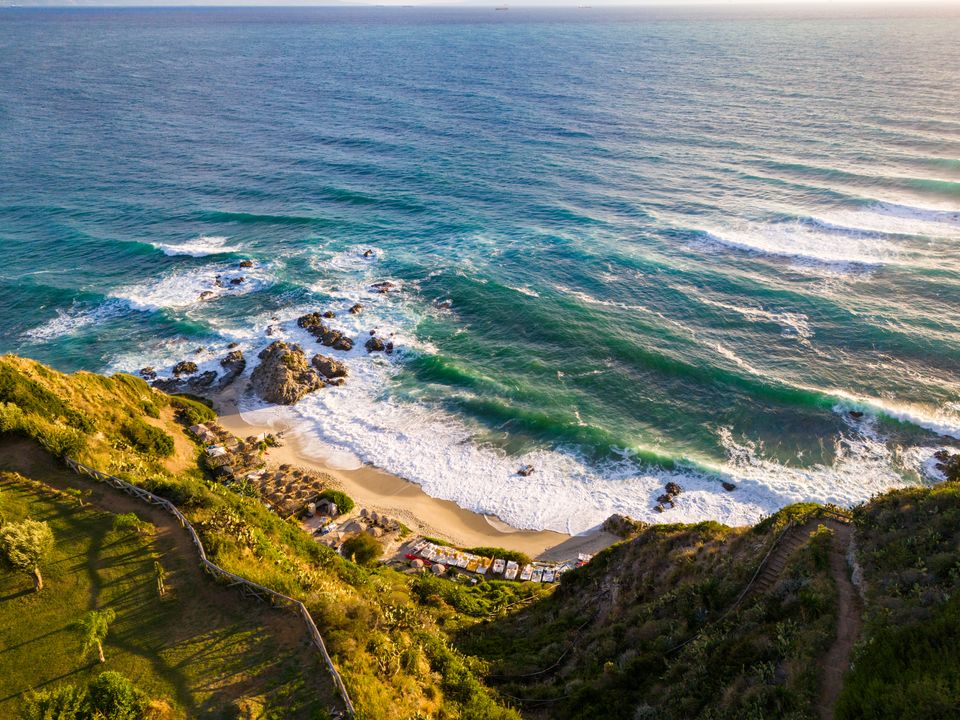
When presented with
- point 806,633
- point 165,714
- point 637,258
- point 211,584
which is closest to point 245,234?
point 637,258

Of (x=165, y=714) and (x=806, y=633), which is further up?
(x=806, y=633)

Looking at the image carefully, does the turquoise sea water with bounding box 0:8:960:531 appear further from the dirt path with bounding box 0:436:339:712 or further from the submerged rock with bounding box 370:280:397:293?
the dirt path with bounding box 0:436:339:712

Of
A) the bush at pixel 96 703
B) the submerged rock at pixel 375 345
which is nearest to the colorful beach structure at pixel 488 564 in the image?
the bush at pixel 96 703

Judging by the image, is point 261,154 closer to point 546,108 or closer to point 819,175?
point 546,108

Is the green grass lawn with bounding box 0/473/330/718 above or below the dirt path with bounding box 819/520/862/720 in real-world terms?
below

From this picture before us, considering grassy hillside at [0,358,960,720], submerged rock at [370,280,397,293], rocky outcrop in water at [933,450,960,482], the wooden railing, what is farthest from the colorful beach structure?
submerged rock at [370,280,397,293]

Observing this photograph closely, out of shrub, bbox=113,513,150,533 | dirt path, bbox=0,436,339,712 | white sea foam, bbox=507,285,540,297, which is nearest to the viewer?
dirt path, bbox=0,436,339,712
